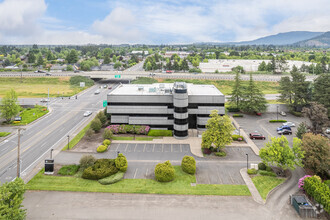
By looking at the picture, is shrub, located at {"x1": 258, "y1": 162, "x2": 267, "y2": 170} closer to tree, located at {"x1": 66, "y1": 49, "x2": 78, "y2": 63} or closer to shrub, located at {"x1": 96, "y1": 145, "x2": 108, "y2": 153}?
shrub, located at {"x1": 96, "y1": 145, "x2": 108, "y2": 153}

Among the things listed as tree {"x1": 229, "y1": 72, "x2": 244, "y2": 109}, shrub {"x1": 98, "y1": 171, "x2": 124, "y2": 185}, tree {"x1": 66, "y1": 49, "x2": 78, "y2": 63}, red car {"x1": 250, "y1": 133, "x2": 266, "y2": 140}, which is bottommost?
shrub {"x1": 98, "y1": 171, "x2": 124, "y2": 185}

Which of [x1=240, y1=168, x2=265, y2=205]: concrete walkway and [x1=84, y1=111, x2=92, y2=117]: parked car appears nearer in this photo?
[x1=240, y1=168, x2=265, y2=205]: concrete walkway

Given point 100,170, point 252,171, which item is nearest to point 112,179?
point 100,170

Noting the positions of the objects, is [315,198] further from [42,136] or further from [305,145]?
[42,136]

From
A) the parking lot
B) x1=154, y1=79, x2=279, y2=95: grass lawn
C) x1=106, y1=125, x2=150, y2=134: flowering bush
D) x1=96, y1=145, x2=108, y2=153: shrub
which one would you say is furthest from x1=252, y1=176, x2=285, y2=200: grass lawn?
x1=154, y1=79, x2=279, y2=95: grass lawn

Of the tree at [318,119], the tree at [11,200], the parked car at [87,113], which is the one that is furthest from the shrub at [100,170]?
the tree at [318,119]

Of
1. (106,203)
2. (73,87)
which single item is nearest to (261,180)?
(106,203)
